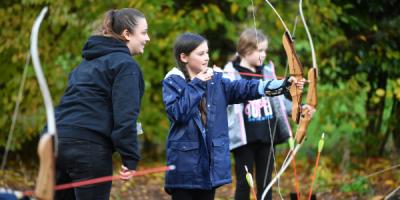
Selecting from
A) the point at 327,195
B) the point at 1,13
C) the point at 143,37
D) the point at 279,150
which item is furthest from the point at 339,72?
the point at 143,37

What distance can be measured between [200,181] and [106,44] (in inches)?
36.1

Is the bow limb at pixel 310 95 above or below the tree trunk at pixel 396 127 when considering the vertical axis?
above

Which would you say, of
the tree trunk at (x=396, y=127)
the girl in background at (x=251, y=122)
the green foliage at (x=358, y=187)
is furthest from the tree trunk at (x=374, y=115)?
the girl in background at (x=251, y=122)

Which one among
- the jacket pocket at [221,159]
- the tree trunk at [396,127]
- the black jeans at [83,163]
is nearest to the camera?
the black jeans at [83,163]

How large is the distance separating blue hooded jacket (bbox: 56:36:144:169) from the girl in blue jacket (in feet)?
1.25

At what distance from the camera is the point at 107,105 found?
12.1 feet

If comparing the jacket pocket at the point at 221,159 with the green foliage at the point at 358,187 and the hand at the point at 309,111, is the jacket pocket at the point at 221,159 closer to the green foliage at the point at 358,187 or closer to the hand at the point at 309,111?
the hand at the point at 309,111

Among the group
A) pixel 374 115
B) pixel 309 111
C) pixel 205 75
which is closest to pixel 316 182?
pixel 374 115

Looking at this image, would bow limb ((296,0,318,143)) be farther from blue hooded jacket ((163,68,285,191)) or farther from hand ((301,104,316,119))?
blue hooded jacket ((163,68,285,191))

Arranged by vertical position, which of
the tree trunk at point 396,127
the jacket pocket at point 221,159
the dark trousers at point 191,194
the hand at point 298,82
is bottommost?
the tree trunk at point 396,127

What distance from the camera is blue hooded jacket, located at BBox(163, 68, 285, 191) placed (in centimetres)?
402

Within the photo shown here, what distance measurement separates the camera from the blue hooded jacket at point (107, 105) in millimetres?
3609

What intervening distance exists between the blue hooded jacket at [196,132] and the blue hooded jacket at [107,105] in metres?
0.37

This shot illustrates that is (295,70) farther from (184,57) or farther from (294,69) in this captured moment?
(184,57)
